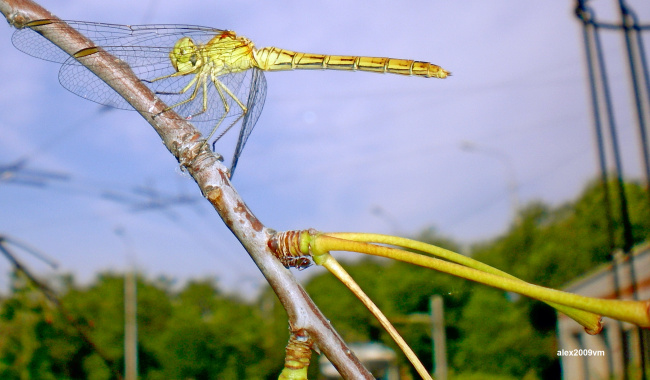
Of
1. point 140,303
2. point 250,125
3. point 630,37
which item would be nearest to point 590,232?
point 140,303

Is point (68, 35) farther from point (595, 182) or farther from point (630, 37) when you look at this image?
point (595, 182)

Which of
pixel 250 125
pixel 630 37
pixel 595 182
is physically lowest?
pixel 250 125

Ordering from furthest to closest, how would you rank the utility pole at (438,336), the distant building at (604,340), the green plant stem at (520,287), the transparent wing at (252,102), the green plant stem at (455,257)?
the utility pole at (438,336), the distant building at (604,340), the transparent wing at (252,102), the green plant stem at (455,257), the green plant stem at (520,287)

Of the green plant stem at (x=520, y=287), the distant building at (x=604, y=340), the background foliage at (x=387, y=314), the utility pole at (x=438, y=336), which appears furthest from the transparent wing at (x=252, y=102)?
the utility pole at (x=438, y=336)

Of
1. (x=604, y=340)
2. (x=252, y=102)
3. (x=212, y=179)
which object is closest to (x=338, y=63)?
(x=252, y=102)

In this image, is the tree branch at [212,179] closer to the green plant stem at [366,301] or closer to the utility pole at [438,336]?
the green plant stem at [366,301]
